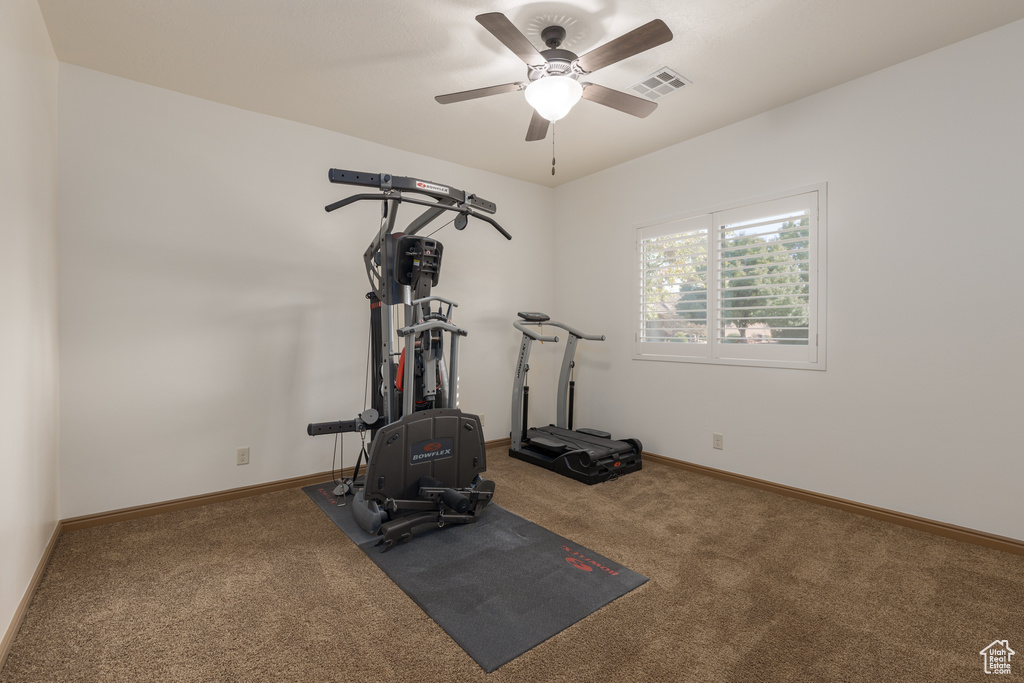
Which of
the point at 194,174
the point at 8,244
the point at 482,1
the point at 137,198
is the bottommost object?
the point at 8,244

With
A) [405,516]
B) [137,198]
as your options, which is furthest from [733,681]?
[137,198]

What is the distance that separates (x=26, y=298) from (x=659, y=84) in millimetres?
3473

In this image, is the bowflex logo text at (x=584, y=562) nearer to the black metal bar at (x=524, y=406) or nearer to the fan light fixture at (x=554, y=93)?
the black metal bar at (x=524, y=406)

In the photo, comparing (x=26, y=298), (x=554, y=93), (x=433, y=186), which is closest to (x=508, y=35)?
(x=554, y=93)

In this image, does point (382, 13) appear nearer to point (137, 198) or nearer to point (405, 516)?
point (137, 198)

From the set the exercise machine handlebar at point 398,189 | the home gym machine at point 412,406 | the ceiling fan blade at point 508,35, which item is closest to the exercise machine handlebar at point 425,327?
the home gym machine at point 412,406

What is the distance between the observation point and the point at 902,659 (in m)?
1.59

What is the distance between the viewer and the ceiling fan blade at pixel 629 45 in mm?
1804

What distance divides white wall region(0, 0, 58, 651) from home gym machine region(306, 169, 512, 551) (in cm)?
122

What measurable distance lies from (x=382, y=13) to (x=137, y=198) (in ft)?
6.33

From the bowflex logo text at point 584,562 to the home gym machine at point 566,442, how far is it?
115cm

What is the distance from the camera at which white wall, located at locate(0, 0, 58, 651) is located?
167cm

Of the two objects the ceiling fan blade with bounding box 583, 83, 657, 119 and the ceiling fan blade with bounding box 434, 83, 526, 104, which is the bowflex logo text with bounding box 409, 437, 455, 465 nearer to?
the ceiling fan blade with bounding box 434, 83, 526, 104

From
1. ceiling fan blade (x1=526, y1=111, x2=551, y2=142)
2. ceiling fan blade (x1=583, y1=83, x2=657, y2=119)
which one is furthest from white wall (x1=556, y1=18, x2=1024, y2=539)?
ceiling fan blade (x1=526, y1=111, x2=551, y2=142)
